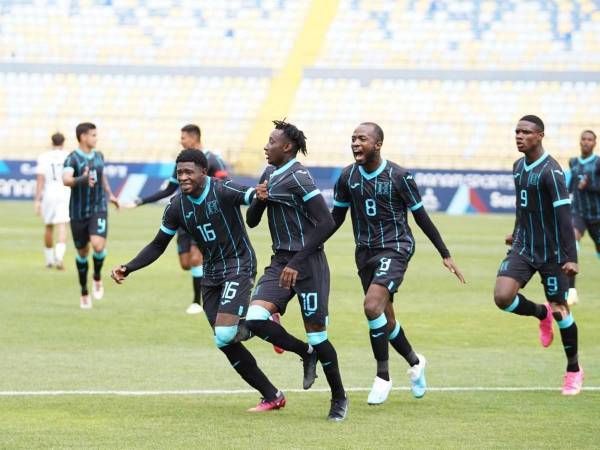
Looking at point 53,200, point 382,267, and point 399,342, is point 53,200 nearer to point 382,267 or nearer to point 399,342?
point 399,342

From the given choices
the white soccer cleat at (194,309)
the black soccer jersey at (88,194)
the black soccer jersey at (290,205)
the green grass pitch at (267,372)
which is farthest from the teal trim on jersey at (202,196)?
the black soccer jersey at (88,194)

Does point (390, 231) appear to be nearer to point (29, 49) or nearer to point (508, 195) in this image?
point (508, 195)

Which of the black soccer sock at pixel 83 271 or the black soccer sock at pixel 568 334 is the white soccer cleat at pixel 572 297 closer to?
the black soccer sock at pixel 568 334

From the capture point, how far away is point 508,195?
3831 cm

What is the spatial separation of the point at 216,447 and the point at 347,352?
4582mm

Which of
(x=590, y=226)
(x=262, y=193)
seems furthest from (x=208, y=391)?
(x=590, y=226)

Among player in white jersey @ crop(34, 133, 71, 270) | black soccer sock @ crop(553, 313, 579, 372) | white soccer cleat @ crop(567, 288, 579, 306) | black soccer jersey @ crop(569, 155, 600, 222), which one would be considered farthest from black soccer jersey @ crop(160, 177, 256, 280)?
player in white jersey @ crop(34, 133, 71, 270)

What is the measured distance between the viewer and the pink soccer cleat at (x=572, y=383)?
9.34 meters

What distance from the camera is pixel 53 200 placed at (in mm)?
21094

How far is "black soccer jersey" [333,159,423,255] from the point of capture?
29.4ft

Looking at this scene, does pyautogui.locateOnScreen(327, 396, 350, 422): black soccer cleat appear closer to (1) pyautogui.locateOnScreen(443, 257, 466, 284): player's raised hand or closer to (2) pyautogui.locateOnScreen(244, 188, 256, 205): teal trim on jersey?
(1) pyautogui.locateOnScreen(443, 257, 466, 284): player's raised hand

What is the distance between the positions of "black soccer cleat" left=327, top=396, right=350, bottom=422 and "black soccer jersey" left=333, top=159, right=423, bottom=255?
136cm

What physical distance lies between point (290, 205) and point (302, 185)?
0.20 meters

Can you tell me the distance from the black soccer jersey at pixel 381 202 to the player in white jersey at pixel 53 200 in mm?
11752
